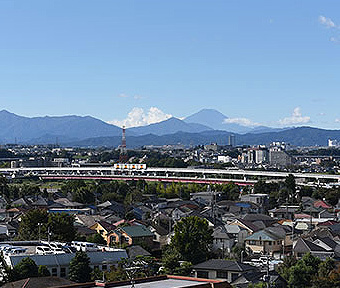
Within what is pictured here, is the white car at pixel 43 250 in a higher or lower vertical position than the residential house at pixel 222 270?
higher

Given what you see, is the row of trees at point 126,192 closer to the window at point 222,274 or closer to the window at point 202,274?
the window at point 202,274

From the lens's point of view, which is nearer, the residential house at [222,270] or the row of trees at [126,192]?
the residential house at [222,270]

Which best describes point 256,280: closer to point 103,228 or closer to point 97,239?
point 97,239

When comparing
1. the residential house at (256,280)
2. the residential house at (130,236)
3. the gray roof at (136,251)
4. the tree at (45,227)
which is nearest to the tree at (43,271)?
the residential house at (256,280)

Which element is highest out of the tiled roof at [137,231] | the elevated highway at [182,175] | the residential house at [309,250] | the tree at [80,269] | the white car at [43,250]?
the white car at [43,250]

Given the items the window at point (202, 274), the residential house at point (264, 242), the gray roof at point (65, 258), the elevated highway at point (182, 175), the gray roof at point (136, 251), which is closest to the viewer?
the gray roof at point (65, 258)

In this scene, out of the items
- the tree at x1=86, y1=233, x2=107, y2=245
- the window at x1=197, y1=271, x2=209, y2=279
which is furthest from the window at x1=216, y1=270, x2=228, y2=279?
the tree at x1=86, y1=233, x2=107, y2=245
